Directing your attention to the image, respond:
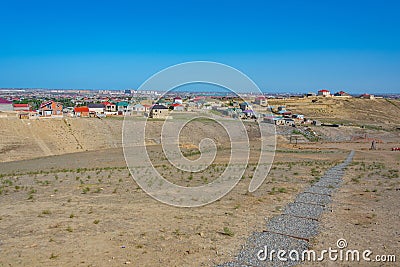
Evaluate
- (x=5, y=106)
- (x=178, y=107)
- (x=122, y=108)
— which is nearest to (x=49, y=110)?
(x=5, y=106)

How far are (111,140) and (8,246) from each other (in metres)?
35.7

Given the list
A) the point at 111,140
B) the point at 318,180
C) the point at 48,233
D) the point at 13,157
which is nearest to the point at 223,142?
the point at 111,140

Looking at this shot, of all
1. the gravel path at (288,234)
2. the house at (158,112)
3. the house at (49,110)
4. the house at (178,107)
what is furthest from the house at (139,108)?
the gravel path at (288,234)

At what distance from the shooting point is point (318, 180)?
65.1 feet

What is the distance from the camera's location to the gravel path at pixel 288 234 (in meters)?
8.62

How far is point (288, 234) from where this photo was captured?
10.2 m

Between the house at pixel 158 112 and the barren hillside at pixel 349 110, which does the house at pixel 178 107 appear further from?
the barren hillside at pixel 349 110

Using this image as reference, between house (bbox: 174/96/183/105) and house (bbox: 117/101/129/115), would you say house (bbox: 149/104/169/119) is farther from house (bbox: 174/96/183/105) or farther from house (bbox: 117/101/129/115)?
house (bbox: 117/101/129/115)

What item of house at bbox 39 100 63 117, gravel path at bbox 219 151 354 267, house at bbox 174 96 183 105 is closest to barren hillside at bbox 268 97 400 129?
house at bbox 174 96 183 105

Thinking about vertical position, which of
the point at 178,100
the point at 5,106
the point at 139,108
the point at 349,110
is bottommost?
the point at 5,106

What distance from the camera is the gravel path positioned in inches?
339

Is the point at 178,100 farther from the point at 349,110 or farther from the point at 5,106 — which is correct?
the point at 349,110

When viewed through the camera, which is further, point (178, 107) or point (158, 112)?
point (178, 107)

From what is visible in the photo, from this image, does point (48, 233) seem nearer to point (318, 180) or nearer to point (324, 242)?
point (324, 242)
